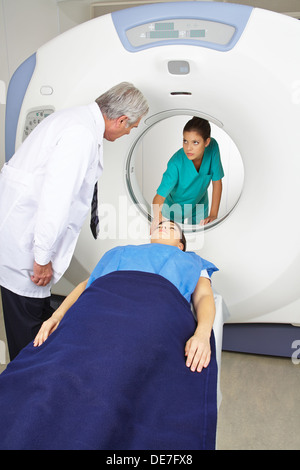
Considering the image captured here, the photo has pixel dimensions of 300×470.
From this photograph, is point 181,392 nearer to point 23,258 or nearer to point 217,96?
point 23,258

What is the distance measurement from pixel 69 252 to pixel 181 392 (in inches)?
25.6

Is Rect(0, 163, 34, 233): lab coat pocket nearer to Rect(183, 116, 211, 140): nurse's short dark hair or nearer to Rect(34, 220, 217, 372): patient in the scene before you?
Rect(34, 220, 217, 372): patient

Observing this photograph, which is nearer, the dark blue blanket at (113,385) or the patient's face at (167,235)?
the dark blue blanket at (113,385)

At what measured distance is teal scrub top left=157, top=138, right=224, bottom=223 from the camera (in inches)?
76.3

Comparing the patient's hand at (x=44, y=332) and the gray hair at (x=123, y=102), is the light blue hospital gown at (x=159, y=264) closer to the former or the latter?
the patient's hand at (x=44, y=332)

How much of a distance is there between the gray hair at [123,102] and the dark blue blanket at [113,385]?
1.84 ft

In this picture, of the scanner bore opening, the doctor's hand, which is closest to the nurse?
the doctor's hand

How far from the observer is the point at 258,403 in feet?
5.19

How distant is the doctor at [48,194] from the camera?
3.93 ft

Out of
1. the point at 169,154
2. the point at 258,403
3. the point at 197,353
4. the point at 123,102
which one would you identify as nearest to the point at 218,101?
the point at 123,102

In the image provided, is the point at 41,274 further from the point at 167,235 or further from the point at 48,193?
the point at 167,235

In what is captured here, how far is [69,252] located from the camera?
4.65 ft

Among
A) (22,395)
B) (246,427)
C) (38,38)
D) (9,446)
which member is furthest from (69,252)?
(38,38)

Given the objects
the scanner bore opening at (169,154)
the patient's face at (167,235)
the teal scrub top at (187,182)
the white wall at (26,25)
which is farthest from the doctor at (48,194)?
the scanner bore opening at (169,154)
